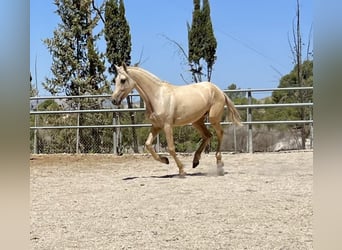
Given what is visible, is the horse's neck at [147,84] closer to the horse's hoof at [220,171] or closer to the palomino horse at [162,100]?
the palomino horse at [162,100]

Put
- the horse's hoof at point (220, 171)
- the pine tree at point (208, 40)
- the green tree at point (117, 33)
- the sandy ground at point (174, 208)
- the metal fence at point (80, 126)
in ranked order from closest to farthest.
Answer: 1. the sandy ground at point (174, 208)
2. the horse's hoof at point (220, 171)
3. the metal fence at point (80, 126)
4. the pine tree at point (208, 40)
5. the green tree at point (117, 33)

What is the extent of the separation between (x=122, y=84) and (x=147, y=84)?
211 millimetres

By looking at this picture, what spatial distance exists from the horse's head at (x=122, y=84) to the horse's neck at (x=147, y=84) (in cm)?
5

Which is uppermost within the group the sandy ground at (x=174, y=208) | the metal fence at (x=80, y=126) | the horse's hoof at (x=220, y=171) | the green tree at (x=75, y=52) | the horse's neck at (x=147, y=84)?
the green tree at (x=75, y=52)

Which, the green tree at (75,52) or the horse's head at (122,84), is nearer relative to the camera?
the horse's head at (122,84)

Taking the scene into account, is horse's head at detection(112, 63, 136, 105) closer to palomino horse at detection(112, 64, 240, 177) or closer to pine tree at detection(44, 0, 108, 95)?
palomino horse at detection(112, 64, 240, 177)

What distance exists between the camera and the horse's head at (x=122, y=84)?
366 cm

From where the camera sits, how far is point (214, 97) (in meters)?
3.97

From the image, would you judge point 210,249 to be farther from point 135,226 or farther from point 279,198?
point 279,198

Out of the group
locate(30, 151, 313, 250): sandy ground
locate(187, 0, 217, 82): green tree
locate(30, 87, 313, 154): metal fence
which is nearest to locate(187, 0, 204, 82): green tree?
locate(187, 0, 217, 82): green tree

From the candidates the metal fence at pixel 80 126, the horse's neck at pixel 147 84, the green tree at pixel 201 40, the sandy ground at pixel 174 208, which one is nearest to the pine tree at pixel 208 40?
the green tree at pixel 201 40
